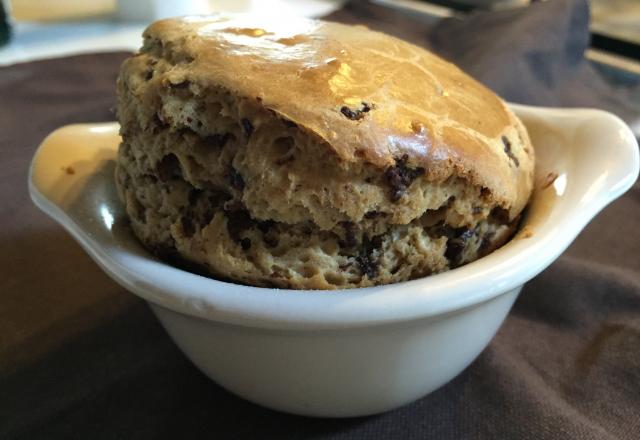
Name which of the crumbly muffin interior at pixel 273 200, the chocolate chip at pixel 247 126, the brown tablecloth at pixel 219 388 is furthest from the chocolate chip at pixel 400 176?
the brown tablecloth at pixel 219 388

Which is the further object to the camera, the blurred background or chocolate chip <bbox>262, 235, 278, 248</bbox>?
the blurred background

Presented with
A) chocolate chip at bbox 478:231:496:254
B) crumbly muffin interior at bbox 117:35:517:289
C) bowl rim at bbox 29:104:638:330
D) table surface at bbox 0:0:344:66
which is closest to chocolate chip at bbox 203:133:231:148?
crumbly muffin interior at bbox 117:35:517:289

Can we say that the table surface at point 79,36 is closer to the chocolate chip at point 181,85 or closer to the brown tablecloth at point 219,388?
the brown tablecloth at point 219,388

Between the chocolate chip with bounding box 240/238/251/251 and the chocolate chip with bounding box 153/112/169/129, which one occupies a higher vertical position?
the chocolate chip with bounding box 153/112/169/129

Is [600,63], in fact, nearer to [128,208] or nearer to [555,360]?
[555,360]

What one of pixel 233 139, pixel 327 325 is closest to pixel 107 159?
pixel 233 139

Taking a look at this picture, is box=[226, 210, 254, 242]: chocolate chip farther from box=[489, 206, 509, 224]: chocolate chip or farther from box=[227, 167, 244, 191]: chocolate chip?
box=[489, 206, 509, 224]: chocolate chip
